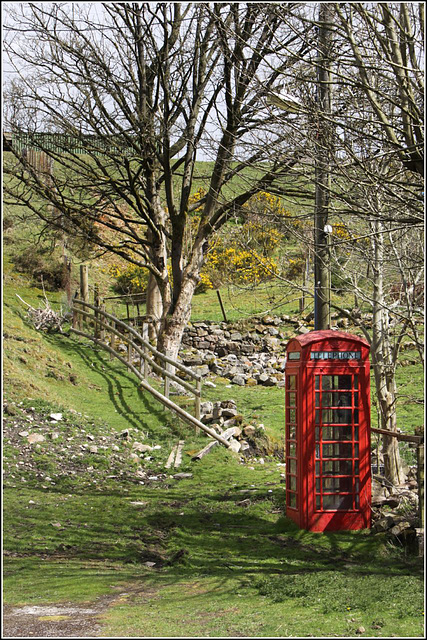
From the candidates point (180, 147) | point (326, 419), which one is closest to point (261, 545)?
point (326, 419)

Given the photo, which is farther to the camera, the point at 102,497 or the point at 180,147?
the point at 180,147

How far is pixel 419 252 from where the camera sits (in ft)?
33.2

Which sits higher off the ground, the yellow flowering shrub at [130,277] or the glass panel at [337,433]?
the yellow flowering shrub at [130,277]

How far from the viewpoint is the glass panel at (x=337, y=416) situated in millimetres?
8875

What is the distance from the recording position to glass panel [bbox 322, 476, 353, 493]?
879 cm

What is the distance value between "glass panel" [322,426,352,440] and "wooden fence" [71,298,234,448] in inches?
213

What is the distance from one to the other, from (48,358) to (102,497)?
7315 millimetres

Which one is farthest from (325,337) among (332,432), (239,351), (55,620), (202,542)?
(239,351)

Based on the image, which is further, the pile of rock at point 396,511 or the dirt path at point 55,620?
the pile of rock at point 396,511

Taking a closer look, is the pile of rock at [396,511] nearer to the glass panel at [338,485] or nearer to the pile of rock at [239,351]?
the glass panel at [338,485]

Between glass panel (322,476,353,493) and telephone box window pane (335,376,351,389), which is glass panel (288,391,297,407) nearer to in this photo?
telephone box window pane (335,376,351,389)

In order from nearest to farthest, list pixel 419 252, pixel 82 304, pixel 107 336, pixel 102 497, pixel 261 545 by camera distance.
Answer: pixel 261 545 → pixel 419 252 → pixel 102 497 → pixel 82 304 → pixel 107 336

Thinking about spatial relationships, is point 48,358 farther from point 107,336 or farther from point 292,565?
point 292,565

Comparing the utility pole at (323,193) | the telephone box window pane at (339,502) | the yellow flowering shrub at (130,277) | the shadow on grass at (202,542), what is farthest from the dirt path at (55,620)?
the yellow flowering shrub at (130,277)
